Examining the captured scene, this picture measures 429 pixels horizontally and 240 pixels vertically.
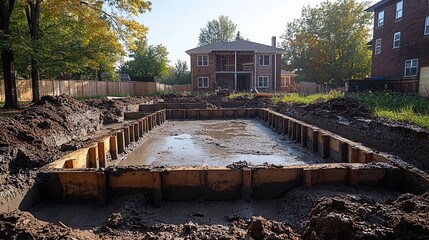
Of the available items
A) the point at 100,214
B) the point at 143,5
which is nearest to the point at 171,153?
the point at 100,214

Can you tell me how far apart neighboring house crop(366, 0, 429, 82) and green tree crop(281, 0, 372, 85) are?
15866 millimetres

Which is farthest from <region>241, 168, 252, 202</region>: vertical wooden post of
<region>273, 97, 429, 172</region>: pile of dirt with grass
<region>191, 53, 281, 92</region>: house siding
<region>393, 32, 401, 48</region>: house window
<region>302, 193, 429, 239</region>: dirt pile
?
<region>191, 53, 281, 92</region>: house siding

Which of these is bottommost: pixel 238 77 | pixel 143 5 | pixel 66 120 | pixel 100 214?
pixel 100 214

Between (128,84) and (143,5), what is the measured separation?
16.6m

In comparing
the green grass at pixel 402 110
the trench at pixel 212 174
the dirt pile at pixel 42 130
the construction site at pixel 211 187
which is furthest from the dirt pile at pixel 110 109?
the green grass at pixel 402 110

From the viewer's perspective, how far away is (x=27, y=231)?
3051mm

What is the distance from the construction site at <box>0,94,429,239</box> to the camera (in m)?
3.27

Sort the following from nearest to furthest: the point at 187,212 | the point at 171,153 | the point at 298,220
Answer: the point at 298,220 → the point at 187,212 → the point at 171,153

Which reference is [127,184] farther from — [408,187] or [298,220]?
[408,187]

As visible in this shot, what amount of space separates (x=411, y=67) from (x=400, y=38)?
9.62ft

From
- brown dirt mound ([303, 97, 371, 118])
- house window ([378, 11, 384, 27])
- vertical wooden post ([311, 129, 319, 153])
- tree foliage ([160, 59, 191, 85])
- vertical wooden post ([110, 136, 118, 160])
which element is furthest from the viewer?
tree foliage ([160, 59, 191, 85])

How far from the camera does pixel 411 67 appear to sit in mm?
22828

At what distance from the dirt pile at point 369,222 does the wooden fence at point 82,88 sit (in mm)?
24932

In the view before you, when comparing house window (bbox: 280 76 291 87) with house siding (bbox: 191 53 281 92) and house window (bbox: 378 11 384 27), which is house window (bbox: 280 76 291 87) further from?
house window (bbox: 378 11 384 27)
